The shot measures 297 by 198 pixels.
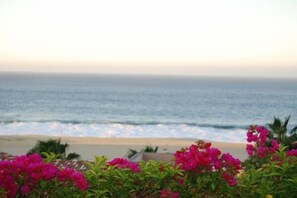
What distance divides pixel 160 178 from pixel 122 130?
48.9m

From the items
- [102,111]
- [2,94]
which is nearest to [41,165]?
[102,111]

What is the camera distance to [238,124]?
209 ft

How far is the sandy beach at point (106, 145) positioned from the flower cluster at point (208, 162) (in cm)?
2780

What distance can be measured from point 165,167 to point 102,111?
7029 cm

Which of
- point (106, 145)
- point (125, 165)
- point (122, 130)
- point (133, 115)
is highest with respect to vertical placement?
point (125, 165)

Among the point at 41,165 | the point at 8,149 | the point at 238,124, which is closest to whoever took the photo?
the point at 41,165

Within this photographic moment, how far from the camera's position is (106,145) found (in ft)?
131

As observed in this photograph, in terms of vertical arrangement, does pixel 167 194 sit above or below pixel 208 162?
below

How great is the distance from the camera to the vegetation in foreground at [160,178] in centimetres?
469

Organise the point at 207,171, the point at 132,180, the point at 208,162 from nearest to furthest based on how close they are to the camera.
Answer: the point at 208,162
the point at 207,171
the point at 132,180

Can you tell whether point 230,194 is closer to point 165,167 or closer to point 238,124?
point 165,167

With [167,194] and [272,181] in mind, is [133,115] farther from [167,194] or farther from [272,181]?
[167,194]

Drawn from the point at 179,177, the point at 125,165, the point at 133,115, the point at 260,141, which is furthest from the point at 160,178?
the point at 133,115

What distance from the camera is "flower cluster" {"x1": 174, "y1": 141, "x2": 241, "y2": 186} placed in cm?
506
